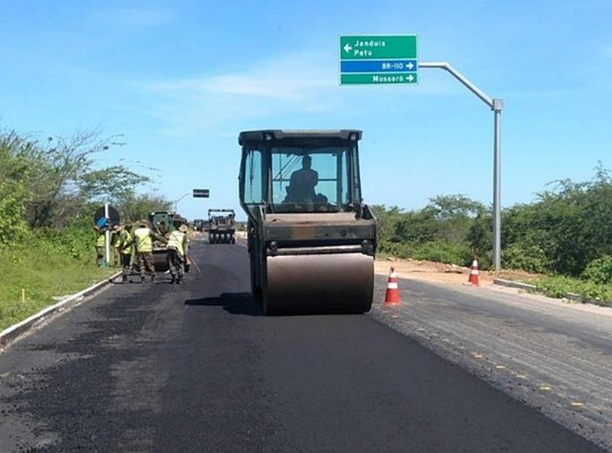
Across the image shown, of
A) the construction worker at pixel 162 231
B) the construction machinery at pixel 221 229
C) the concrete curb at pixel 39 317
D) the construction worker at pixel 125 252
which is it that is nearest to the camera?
the concrete curb at pixel 39 317

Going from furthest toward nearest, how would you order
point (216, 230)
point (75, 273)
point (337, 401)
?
point (216, 230) → point (75, 273) → point (337, 401)

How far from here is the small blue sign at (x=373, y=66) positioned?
939 inches

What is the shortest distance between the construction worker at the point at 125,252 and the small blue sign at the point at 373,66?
7.73 metres

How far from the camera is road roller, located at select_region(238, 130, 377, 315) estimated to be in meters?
13.5

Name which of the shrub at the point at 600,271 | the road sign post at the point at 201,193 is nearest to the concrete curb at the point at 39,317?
the shrub at the point at 600,271

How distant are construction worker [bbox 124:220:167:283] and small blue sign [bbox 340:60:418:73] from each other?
7102 mm

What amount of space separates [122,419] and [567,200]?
2814 cm

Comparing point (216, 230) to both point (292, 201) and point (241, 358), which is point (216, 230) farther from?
point (241, 358)

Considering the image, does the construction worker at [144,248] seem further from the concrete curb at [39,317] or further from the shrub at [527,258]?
the shrub at [527,258]

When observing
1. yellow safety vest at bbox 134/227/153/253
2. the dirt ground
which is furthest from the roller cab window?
the dirt ground

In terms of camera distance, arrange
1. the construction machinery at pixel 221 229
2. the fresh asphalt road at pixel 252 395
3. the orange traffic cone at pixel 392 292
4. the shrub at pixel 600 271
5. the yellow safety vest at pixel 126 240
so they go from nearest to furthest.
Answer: the fresh asphalt road at pixel 252 395 → the orange traffic cone at pixel 392 292 → the yellow safety vest at pixel 126 240 → the shrub at pixel 600 271 → the construction machinery at pixel 221 229

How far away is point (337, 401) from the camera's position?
7680mm

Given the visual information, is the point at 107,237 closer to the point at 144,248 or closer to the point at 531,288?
the point at 144,248

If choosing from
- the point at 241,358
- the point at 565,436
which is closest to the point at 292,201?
the point at 241,358
